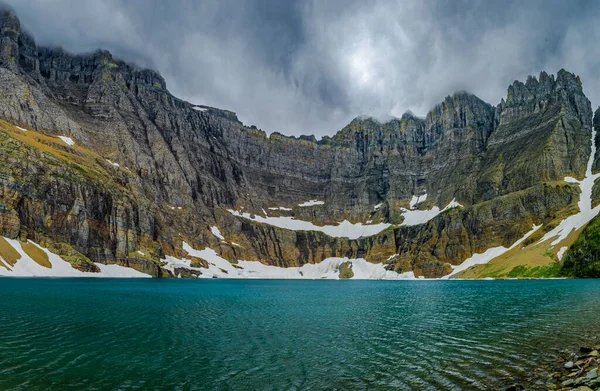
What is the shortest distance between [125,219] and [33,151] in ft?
151

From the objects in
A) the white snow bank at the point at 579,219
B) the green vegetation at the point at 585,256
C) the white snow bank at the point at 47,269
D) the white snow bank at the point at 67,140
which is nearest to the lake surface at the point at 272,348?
the green vegetation at the point at 585,256

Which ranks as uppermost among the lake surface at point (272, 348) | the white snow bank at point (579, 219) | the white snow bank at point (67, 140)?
the white snow bank at point (67, 140)

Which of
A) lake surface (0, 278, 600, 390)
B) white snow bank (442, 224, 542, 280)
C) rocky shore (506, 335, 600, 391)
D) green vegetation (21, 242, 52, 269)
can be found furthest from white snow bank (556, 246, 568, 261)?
green vegetation (21, 242, 52, 269)

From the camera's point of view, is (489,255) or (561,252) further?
(489,255)

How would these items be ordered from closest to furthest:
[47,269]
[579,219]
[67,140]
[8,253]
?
[8,253] < [47,269] < [579,219] < [67,140]

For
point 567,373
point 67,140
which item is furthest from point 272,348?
point 67,140

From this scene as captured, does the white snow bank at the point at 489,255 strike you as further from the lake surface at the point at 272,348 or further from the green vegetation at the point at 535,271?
the lake surface at the point at 272,348

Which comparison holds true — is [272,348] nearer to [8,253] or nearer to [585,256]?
[585,256]

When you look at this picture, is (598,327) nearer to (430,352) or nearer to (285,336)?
A: (430,352)

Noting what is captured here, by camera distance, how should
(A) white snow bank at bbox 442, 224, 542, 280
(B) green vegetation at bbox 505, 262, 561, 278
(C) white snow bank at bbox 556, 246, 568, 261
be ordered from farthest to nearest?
(A) white snow bank at bbox 442, 224, 542, 280 → (C) white snow bank at bbox 556, 246, 568, 261 → (B) green vegetation at bbox 505, 262, 561, 278

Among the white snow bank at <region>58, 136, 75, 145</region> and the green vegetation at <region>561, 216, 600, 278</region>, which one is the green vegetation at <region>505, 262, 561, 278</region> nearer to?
the green vegetation at <region>561, 216, 600, 278</region>

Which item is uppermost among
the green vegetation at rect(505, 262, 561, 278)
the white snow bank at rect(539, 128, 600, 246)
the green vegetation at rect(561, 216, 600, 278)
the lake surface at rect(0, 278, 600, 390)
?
the white snow bank at rect(539, 128, 600, 246)

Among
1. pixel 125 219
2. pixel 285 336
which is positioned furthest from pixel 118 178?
pixel 285 336

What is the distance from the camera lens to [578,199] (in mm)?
174125
